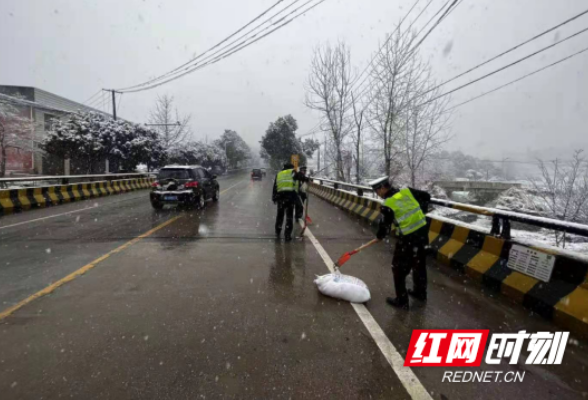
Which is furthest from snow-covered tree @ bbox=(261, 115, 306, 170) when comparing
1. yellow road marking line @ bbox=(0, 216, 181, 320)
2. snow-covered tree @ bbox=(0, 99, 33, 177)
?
yellow road marking line @ bbox=(0, 216, 181, 320)

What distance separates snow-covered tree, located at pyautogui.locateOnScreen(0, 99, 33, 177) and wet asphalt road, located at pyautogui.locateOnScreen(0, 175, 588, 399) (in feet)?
81.9

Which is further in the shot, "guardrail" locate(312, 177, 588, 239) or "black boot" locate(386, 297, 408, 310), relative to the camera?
"black boot" locate(386, 297, 408, 310)

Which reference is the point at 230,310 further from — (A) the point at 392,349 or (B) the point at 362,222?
(B) the point at 362,222

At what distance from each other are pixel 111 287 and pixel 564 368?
505 cm

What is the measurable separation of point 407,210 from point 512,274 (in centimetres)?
181

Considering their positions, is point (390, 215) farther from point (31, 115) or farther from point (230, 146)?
point (230, 146)

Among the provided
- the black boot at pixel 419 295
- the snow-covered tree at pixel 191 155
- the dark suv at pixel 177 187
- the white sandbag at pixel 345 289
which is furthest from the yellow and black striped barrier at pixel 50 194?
the snow-covered tree at pixel 191 155

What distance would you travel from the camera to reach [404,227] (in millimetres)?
4055

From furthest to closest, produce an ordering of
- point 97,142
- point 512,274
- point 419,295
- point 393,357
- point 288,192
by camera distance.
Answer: point 97,142 < point 288,192 < point 512,274 < point 419,295 < point 393,357

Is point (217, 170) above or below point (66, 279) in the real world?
above

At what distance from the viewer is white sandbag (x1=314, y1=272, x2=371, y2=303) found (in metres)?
4.14

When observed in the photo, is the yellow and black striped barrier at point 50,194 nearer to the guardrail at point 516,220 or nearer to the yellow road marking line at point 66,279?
the yellow road marking line at point 66,279

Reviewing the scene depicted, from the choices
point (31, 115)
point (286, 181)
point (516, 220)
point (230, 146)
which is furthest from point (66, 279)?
point (230, 146)

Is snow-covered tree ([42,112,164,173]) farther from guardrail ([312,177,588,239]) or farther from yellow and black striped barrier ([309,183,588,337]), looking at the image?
guardrail ([312,177,588,239])
